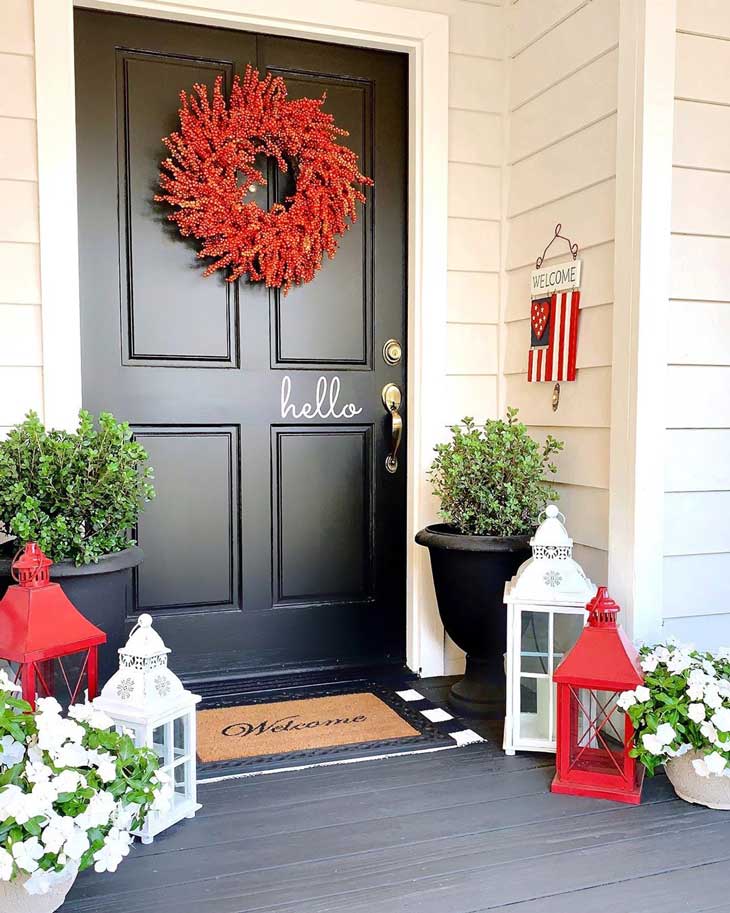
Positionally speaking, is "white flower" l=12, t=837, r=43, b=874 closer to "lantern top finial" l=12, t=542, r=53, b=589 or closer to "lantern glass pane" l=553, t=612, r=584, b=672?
"lantern top finial" l=12, t=542, r=53, b=589

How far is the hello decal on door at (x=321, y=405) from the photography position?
9.59 feet

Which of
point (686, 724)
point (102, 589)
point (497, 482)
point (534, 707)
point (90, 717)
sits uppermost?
point (497, 482)

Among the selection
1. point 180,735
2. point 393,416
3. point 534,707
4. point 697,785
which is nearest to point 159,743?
point 180,735

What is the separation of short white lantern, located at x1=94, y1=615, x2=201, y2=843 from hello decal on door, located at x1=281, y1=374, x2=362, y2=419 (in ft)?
3.91

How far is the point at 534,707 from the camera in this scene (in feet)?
7.61

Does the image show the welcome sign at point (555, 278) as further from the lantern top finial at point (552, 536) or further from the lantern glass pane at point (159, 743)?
the lantern glass pane at point (159, 743)

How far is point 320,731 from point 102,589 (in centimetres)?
71

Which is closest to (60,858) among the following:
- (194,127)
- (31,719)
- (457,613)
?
(31,719)

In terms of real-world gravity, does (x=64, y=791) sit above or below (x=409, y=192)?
below

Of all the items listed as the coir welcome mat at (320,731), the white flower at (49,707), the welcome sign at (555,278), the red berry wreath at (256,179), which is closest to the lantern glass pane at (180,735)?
the coir welcome mat at (320,731)

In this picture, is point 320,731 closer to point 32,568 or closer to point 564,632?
point 564,632

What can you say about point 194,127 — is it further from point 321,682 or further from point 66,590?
point 321,682

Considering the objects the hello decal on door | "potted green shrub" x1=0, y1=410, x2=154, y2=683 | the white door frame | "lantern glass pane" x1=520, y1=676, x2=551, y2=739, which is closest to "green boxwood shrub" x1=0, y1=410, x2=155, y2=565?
→ "potted green shrub" x1=0, y1=410, x2=154, y2=683

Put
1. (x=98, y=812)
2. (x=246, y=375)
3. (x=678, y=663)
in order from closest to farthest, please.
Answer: (x=98, y=812), (x=678, y=663), (x=246, y=375)
